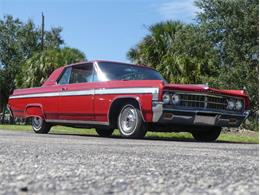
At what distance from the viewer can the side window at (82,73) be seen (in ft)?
35.0

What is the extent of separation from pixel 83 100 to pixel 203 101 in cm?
248

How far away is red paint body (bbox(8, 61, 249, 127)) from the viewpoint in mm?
9039

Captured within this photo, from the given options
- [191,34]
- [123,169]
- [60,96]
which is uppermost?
[191,34]

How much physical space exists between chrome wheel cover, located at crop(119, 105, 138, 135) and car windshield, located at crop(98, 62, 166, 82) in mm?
882

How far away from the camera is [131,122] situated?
939 centimetres

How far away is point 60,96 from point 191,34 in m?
13.0

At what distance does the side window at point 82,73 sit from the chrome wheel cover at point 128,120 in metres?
1.32

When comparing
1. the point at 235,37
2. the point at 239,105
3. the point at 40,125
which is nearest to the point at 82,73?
the point at 40,125

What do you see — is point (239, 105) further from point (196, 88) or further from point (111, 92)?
point (111, 92)

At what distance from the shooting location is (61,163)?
14.8 ft

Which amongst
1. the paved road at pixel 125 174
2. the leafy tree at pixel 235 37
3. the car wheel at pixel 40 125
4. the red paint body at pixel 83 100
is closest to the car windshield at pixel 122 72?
the red paint body at pixel 83 100

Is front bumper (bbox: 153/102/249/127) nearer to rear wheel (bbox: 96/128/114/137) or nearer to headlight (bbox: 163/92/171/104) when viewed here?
headlight (bbox: 163/92/171/104)

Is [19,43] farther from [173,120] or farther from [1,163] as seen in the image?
[1,163]

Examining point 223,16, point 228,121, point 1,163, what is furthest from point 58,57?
point 1,163
